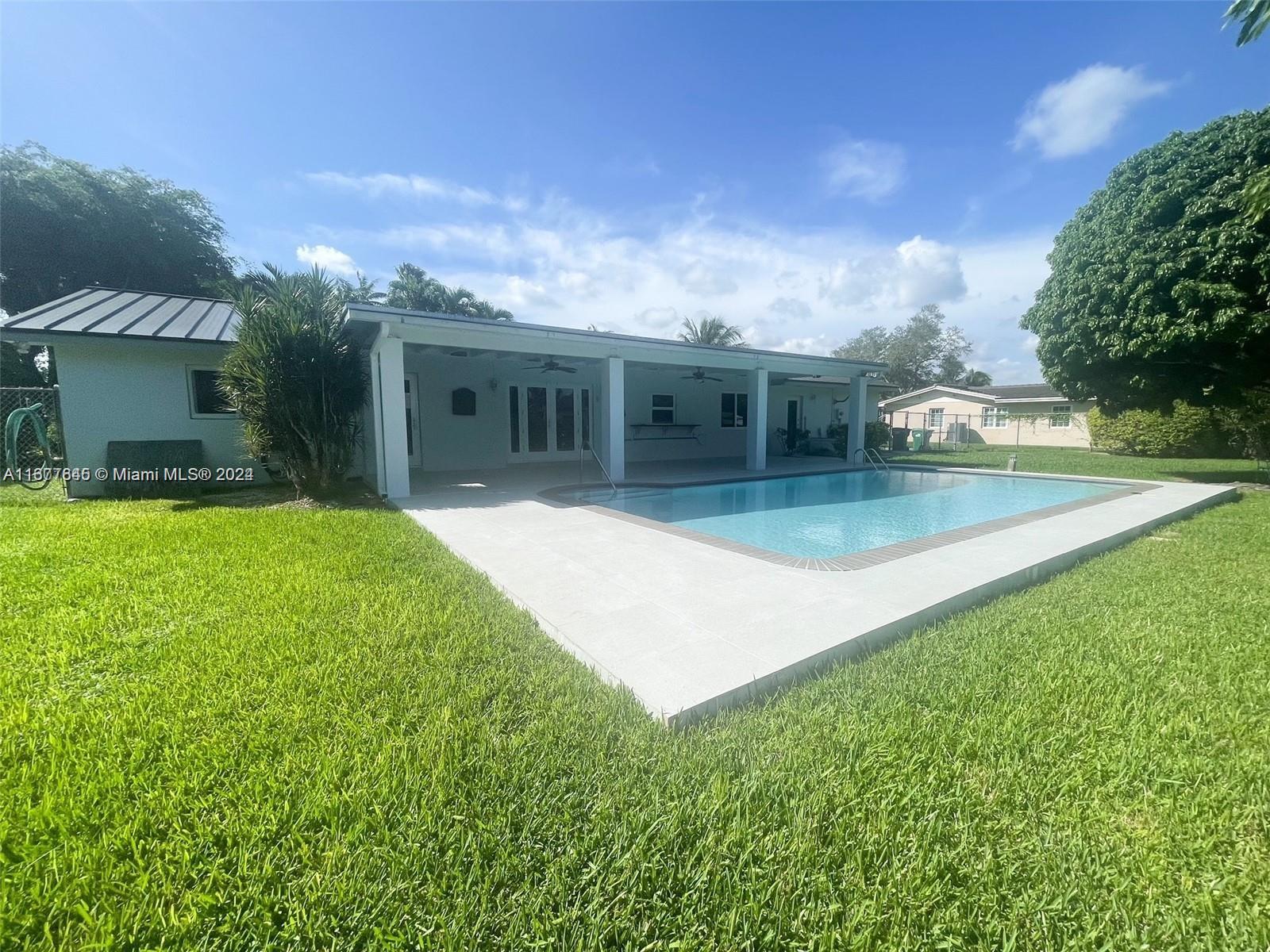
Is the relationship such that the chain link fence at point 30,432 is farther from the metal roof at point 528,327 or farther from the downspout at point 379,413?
the metal roof at point 528,327

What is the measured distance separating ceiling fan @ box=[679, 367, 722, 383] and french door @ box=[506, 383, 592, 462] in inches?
128

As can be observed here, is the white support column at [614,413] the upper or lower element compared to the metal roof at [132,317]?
lower

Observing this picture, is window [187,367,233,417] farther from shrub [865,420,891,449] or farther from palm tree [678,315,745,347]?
palm tree [678,315,745,347]

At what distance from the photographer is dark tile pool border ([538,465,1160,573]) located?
16.3 feet

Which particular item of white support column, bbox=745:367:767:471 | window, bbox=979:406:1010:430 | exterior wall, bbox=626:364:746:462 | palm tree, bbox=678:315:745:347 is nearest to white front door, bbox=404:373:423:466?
exterior wall, bbox=626:364:746:462

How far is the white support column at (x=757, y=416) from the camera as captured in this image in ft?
45.0

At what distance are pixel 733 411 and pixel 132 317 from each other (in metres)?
16.1

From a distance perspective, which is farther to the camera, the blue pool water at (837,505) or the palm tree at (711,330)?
the palm tree at (711,330)

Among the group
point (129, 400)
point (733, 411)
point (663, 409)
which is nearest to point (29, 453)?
point (129, 400)

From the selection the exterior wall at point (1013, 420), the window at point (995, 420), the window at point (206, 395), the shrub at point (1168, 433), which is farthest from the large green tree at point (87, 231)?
the window at point (995, 420)

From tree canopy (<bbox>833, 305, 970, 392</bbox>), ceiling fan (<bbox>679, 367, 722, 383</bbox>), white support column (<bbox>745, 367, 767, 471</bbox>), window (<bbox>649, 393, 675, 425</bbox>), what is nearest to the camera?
white support column (<bbox>745, 367, 767, 471</bbox>)

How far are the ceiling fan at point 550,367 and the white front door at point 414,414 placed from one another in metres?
2.90

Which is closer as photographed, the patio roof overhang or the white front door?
the patio roof overhang

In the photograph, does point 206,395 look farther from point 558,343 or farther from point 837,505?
point 837,505
